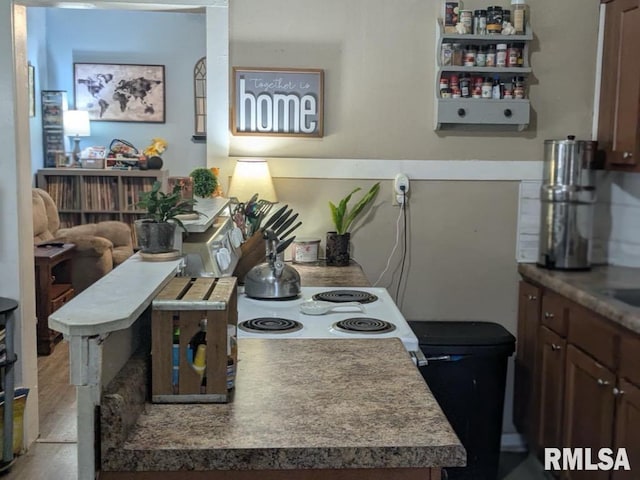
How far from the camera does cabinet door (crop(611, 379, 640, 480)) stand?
2330mm

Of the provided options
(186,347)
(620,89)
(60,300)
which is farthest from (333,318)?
(60,300)

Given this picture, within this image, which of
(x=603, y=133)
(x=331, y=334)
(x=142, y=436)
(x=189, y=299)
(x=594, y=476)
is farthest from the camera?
(x=603, y=133)

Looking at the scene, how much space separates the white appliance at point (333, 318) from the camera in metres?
2.04

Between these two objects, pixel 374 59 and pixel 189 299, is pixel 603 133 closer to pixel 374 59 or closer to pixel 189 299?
pixel 374 59

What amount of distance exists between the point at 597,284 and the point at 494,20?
1.20 meters

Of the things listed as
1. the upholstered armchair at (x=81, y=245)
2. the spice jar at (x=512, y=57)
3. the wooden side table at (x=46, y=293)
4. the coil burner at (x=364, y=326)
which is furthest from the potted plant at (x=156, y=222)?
the upholstered armchair at (x=81, y=245)

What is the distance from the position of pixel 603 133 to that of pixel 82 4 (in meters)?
2.35

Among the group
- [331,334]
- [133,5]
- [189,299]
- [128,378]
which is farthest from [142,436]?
[133,5]

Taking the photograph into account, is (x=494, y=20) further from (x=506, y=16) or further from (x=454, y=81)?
(x=454, y=81)

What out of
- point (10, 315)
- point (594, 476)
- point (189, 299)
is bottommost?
point (594, 476)

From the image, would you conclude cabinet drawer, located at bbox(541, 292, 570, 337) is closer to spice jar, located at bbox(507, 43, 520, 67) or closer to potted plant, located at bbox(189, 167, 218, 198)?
spice jar, located at bbox(507, 43, 520, 67)

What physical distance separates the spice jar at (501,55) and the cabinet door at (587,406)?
1.23 m

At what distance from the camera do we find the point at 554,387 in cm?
296

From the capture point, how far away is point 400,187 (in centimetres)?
326
